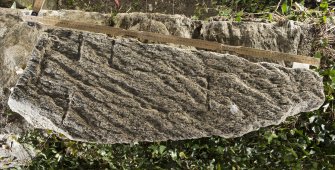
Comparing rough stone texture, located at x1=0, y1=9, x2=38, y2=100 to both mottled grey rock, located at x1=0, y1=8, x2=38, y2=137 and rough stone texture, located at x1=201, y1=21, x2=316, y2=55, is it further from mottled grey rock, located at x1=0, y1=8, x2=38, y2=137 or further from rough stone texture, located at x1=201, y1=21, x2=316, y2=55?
rough stone texture, located at x1=201, y1=21, x2=316, y2=55

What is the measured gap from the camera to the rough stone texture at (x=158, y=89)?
283 cm

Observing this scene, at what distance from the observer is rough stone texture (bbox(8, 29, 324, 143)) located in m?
2.83

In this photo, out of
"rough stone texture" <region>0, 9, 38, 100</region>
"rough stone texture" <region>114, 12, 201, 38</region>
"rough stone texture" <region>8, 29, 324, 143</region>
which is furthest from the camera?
"rough stone texture" <region>0, 9, 38, 100</region>

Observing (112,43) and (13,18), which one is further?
(13,18)

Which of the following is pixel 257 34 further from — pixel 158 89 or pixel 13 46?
pixel 13 46

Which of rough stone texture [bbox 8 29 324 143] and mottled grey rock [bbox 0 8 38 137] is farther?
mottled grey rock [bbox 0 8 38 137]

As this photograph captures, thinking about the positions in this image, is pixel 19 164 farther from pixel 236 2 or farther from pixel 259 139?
pixel 236 2

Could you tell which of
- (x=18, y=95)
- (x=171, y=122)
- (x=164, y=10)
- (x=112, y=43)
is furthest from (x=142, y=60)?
(x=164, y=10)

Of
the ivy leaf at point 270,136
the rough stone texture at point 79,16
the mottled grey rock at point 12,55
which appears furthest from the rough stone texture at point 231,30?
the mottled grey rock at point 12,55

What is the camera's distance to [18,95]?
2.74 meters

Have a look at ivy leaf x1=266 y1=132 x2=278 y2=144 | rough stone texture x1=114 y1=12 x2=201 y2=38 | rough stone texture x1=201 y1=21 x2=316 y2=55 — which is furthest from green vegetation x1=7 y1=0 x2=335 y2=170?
rough stone texture x1=114 y1=12 x2=201 y2=38

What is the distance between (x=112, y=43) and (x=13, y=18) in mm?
1079

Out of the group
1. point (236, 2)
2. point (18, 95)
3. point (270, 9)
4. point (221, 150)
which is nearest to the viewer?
point (18, 95)

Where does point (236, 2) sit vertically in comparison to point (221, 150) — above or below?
above
